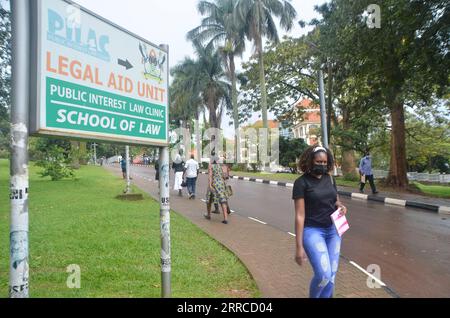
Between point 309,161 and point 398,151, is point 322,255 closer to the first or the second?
point 309,161

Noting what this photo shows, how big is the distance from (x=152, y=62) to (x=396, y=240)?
19.6ft

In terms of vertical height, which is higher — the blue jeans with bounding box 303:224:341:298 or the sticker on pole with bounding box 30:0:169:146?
the sticker on pole with bounding box 30:0:169:146

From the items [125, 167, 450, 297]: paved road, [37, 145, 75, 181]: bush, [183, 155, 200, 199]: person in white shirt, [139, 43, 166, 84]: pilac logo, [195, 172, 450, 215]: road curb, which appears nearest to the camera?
[139, 43, 166, 84]: pilac logo

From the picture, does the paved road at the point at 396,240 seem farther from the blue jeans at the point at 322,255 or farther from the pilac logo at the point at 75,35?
the pilac logo at the point at 75,35

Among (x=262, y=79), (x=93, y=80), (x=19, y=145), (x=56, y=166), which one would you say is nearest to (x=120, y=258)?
(x=93, y=80)

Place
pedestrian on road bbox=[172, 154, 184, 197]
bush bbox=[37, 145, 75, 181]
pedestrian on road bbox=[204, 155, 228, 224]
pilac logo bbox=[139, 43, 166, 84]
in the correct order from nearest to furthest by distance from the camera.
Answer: pilac logo bbox=[139, 43, 166, 84] → pedestrian on road bbox=[204, 155, 228, 224] → pedestrian on road bbox=[172, 154, 184, 197] → bush bbox=[37, 145, 75, 181]

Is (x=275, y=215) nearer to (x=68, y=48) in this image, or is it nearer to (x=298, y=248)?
(x=298, y=248)

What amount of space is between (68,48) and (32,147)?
2085 inches

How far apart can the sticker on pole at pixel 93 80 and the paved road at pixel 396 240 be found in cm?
351

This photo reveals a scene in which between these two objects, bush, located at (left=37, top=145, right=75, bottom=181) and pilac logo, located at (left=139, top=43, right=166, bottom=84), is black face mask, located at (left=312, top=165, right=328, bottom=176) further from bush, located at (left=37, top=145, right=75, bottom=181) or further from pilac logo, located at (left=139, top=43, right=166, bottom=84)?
bush, located at (left=37, top=145, right=75, bottom=181)

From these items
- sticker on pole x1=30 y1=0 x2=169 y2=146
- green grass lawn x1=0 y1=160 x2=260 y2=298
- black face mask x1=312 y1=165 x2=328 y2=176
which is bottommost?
green grass lawn x1=0 y1=160 x2=260 y2=298

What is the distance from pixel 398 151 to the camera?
18.2 metres

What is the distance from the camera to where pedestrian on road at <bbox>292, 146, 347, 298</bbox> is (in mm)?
3812

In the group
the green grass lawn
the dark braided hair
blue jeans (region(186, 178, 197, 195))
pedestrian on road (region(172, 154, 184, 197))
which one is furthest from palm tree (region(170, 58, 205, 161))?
the dark braided hair
